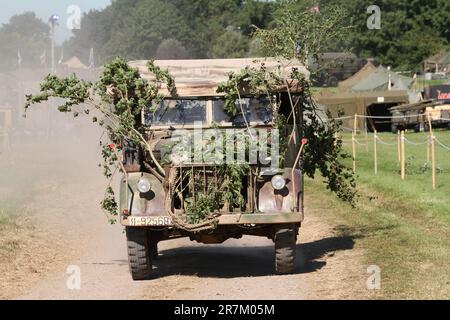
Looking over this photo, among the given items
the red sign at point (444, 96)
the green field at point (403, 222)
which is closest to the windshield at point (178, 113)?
the green field at point (403, 222)

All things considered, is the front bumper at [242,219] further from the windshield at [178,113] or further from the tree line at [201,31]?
the tree line at [201,31]

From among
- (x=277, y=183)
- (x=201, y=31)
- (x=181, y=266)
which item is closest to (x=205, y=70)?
(x=277, y=183)

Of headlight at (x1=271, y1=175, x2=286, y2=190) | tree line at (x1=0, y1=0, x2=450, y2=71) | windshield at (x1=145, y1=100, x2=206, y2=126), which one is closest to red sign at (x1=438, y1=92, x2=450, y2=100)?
tree line at (x1=0, y1=0, x2=450, y2=71)

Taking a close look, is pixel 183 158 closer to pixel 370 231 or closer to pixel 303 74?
pixel 303 74

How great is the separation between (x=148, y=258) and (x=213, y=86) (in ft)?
8.05

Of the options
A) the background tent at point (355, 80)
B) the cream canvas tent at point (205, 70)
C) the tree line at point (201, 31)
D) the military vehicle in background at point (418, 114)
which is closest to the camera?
the cream canvas tent at point (205, 70)

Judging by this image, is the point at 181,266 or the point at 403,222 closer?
the point at 181,266

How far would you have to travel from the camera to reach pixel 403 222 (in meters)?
17.3

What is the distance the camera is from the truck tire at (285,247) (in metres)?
12.3

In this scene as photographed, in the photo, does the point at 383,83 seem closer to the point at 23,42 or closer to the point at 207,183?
the point at 23,42

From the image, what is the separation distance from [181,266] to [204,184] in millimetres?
2205

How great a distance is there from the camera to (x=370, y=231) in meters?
16.5

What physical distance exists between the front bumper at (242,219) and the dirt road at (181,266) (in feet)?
2.51
